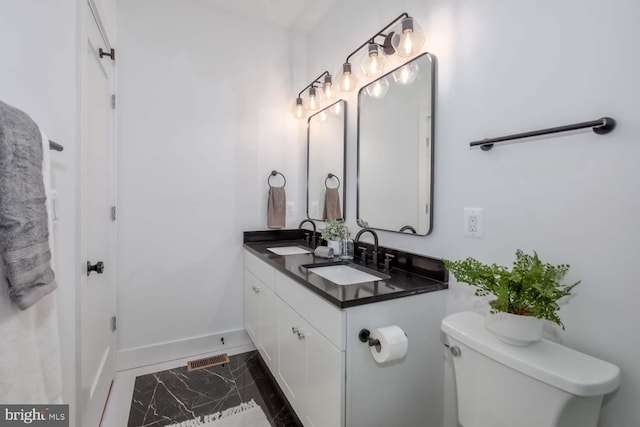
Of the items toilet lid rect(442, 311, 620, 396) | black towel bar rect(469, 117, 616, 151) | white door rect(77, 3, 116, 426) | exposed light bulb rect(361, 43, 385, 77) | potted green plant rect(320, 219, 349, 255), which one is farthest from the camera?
potted green plant rect(320, 219, 349, 255)

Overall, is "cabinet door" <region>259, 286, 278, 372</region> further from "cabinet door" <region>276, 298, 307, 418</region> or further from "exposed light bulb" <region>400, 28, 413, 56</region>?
"exposed light bulb" <region>400, 28, 413, 56</region>

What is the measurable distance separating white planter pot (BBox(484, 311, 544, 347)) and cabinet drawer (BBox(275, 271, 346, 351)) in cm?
51

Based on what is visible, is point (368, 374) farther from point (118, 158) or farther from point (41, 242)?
point (118, 158)

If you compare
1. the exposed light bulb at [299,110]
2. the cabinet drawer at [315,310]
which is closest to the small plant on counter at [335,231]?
the cabinet drawer at [315,310]

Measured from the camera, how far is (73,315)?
1.20 meters

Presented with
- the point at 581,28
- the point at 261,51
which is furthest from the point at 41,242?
the point at 261,51

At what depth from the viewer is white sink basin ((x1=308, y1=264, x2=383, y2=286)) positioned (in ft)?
5.22

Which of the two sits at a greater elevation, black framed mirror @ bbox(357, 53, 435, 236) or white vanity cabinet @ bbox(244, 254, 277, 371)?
black framed mirror @ bbox(357, 53, 435, 236)

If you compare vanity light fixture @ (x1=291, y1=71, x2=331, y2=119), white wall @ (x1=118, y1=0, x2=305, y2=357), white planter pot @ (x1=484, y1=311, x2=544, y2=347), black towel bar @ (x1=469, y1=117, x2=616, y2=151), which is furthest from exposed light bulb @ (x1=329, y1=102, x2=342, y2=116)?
white planter pot @ (x1=484, y1=311, x2=544, y2=347)

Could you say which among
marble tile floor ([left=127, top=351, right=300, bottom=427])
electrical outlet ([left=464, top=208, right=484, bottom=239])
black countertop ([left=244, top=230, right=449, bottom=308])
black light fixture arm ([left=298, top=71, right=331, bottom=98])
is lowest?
marble tile floor ([left=127, top=351, right=300, bottom=427])

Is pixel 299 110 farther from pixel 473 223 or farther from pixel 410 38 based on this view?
pixel 473 223

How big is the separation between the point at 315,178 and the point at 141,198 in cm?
130

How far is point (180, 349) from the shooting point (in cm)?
227

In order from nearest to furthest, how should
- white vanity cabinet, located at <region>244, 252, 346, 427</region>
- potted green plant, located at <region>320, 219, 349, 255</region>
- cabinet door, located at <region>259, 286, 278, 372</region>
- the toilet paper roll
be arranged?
1. the toilet paper roll
2. white vanity cabinet, located at <region>244, 252, 346, 427</region>
3. cabinet door, located at <region>259, 286, 278, 372</region>
4. potted green plant, located at <region>320, 219, 349, 255</region>
